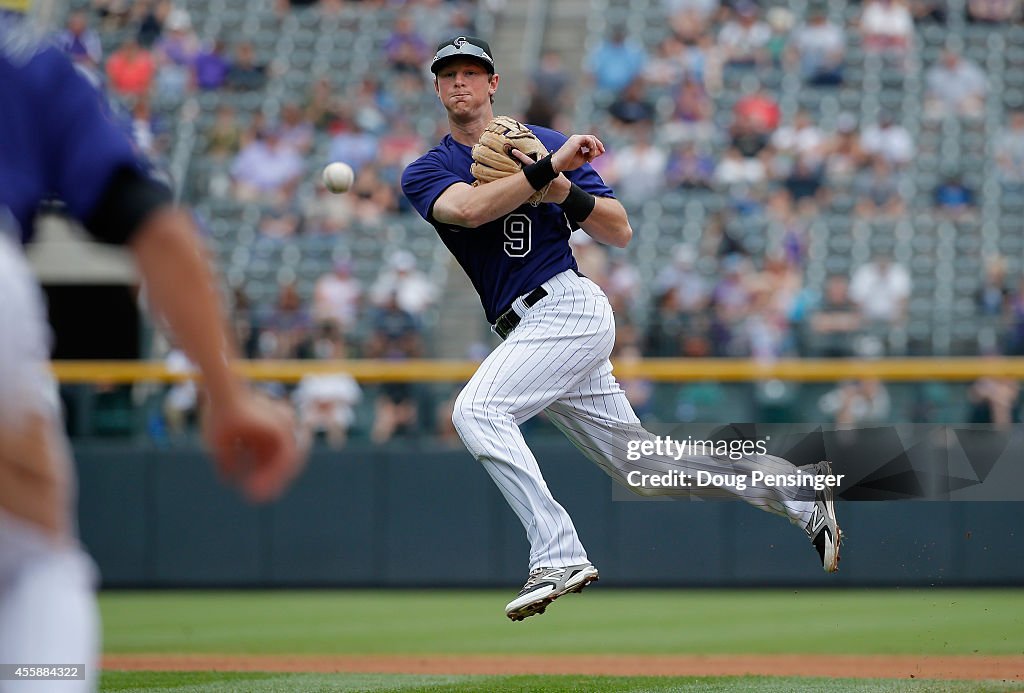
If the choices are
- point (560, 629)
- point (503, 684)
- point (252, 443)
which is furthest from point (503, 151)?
point (560, 629)

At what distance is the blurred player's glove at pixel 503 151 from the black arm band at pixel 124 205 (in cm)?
283

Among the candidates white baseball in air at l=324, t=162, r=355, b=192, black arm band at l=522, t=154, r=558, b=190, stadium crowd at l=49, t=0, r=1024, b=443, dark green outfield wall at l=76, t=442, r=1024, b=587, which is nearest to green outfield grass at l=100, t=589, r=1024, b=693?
dark green outfield wall at l=76, t=442, r=1024, b=587

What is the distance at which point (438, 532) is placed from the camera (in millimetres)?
10438

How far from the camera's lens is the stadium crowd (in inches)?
419

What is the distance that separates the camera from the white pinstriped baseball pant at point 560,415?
15.8 feet

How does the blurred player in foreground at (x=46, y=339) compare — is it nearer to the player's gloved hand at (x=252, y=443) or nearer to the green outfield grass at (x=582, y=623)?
the player's gloved hand at (x=252, y=443)

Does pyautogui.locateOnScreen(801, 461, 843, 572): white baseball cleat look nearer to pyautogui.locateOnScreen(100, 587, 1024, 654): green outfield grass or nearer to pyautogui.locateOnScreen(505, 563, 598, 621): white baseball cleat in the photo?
pyautogui.locateOnScreen(505, 563, 598, 621): white baseball cleat

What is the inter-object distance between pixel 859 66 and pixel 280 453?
13.7 m

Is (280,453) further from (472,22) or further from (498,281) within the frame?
(472,22)

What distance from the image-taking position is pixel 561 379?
494 cm

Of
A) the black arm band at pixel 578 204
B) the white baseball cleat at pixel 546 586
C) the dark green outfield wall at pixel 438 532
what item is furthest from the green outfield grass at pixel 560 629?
the black arm band at pixel 578 204

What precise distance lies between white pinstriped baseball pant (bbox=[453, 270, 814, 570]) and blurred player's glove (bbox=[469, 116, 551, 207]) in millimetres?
432

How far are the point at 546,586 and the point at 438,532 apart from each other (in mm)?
5893

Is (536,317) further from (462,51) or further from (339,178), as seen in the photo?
(339,178)
